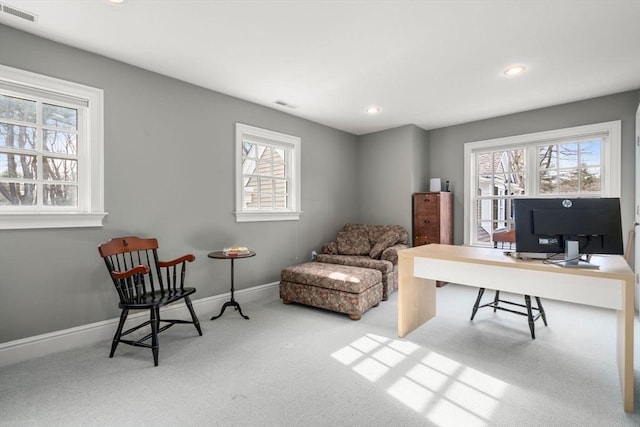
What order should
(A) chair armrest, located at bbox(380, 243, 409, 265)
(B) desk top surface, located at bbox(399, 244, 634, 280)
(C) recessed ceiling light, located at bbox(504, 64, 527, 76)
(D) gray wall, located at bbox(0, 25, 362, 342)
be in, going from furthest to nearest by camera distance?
(A) chair armrest, located at bbox(380, 243, 409, 265) → (C) recessed ceiling light, located at bbox(504, 64, 527, 76) → (D) gray wall, located at bbox(0, 25, 362, 342) → (B) desk top surface, located at bbox(399, 244, 634, 280)

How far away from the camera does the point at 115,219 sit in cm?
281

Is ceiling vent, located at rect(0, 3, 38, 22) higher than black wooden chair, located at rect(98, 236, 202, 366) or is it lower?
higher

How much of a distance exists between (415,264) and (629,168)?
3.10 metres

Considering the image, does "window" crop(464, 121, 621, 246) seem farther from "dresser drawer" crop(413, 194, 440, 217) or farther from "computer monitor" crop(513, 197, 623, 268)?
"computer monitor" crop(513, 197, 623, 268)

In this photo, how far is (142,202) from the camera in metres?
2.97

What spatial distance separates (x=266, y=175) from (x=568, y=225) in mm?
3334

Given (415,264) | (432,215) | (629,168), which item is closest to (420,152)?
(432,215)

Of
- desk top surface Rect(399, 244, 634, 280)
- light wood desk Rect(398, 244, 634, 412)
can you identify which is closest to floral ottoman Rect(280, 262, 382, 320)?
light wood desk Rect(398, 244, 634, 412)

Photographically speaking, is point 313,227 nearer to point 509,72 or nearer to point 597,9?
point 509,72

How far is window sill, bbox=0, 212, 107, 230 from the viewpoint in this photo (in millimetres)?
2301

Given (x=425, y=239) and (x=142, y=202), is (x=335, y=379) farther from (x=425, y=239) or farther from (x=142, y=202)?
(x=425, y=239)

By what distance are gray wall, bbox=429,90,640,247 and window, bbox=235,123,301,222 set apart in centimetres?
257

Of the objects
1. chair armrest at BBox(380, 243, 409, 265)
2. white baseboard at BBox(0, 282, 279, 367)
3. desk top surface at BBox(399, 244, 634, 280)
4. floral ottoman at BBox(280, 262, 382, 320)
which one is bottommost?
white baseboard at BBox(0, 282, 279, 367)

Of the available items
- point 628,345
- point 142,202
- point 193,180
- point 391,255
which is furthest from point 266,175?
point 628,345
